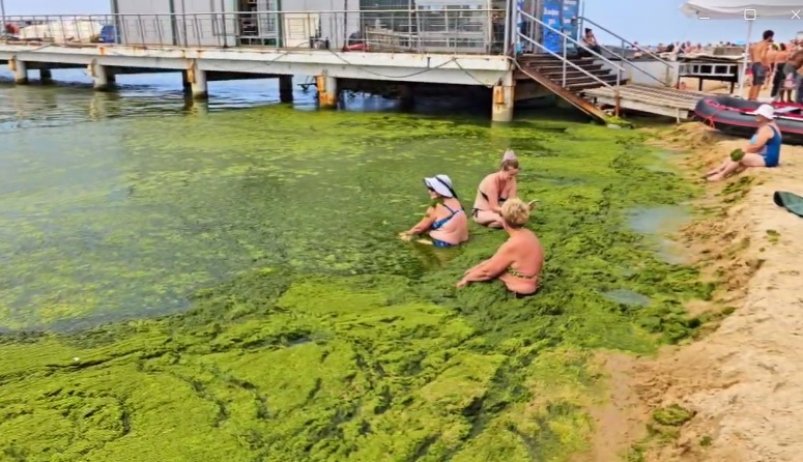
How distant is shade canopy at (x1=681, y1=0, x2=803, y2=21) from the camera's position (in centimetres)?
1650

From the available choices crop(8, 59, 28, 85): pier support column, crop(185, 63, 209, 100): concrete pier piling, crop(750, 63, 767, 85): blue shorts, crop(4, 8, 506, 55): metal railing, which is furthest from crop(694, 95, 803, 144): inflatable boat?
crop(8, 59, 28, 85): pier support column

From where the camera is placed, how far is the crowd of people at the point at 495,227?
201 inches

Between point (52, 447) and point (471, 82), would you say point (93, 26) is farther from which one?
point (52, 447)

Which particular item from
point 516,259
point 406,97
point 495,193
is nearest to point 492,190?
point 495,193

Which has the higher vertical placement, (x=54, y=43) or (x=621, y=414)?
(x=54, y=43)

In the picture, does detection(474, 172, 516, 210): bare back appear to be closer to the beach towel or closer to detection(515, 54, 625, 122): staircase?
the beach towel

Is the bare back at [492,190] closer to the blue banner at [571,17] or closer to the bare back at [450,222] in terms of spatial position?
the bare back at [450,222]

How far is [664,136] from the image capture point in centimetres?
1221

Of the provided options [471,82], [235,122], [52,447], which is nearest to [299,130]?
[235,122]

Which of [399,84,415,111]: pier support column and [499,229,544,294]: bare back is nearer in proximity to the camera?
[499,229,544,294]: bare back

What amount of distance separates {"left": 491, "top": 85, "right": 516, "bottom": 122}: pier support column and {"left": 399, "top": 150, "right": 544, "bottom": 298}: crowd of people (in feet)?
23.4

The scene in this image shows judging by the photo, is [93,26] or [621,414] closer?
[621,414]

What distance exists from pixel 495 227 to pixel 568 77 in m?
8.61

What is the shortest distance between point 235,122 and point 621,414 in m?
13.3
